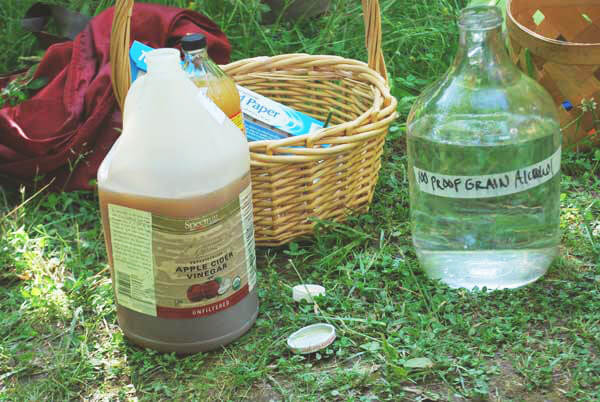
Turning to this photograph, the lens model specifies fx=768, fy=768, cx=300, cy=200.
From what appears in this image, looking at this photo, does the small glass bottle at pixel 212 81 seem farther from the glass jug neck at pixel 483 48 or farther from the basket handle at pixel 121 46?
the glass jug neck at pixel 483 48

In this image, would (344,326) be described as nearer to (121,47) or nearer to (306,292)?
(306,292)

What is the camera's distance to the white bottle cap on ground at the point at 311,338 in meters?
1.21

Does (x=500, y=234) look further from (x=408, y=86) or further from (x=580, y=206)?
(x=408, y=86)

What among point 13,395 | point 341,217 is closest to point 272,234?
point 341,217

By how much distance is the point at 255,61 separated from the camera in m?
1.74

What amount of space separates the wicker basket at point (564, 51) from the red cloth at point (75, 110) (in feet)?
2.52

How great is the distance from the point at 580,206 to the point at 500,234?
0.38 m

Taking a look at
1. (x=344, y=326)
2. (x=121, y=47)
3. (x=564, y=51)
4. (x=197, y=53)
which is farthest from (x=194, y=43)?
(x=564, y=51)

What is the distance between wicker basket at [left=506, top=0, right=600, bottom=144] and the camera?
5.37 ft

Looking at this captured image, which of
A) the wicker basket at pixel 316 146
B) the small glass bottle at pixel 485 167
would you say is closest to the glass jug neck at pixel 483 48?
the small glass bottle at pixel 485 167

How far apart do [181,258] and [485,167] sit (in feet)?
1.65

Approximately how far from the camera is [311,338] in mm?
1233

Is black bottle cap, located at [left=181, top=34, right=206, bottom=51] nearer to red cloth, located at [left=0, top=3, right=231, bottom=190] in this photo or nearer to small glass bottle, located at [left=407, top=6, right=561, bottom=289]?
small glass bottle, located at [left=407, top=6, right=561, bottom=289]

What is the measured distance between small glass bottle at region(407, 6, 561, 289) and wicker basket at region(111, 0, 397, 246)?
0.16 meters
